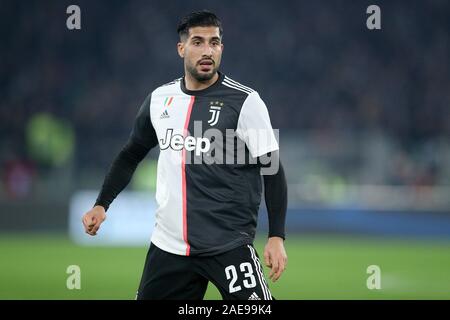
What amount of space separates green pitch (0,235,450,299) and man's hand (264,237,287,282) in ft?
16.0

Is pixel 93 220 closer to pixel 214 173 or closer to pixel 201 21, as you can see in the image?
pixel 214 173

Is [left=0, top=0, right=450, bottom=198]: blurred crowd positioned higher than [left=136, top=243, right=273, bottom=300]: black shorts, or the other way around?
[left=0, top=0, right=450, bottom=198]: blurred crowd

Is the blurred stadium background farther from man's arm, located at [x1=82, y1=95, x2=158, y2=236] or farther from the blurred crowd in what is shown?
man's arm, located at [x1=82, y1=95, x2=158, y2=236]

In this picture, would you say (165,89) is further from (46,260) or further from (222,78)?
(46,260)

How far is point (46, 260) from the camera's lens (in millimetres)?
12922

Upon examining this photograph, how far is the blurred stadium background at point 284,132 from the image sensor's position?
1297 centimetres

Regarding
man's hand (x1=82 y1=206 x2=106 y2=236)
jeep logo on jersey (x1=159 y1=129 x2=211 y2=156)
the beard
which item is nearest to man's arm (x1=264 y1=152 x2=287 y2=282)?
jeep logo on jersey (x1=159 y1=129 x2=211 y2=156)

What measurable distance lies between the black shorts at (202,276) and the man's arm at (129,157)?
0.49 meters

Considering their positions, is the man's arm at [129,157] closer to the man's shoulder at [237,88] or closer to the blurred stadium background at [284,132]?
the man's shoulder at [237,88]

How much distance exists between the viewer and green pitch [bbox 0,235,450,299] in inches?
392

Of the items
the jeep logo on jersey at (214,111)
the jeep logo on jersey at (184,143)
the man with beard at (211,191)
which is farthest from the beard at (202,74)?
the jeep logo on jersey at (184,143)

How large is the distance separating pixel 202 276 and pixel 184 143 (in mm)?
734
